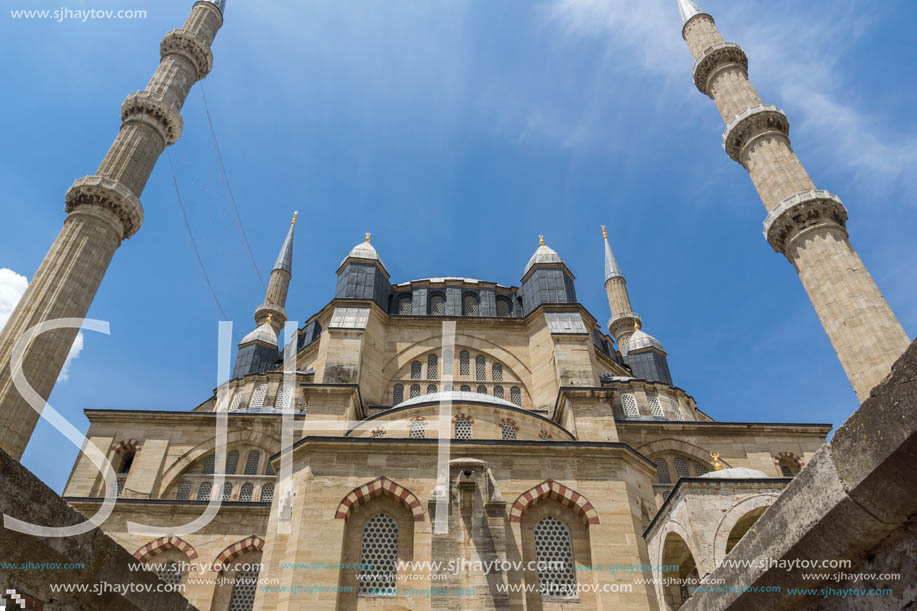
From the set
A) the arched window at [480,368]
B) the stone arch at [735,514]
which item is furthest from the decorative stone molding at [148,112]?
the stone arch at [735,514]

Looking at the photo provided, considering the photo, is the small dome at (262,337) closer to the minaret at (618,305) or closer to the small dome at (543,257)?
the small dome at (543,257)

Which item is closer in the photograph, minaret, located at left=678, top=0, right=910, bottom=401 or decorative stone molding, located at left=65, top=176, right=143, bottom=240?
minaret, located at left=678, top=0, right=910, bottom=401

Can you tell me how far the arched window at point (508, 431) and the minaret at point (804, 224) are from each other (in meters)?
8.91

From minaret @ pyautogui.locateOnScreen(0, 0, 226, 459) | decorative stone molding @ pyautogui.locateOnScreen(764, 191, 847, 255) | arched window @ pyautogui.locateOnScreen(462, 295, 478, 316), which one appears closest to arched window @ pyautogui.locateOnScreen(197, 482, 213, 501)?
minaret @ pyautogui.locateOnScreen(0, 0, 226, 459)

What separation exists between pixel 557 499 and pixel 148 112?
1784cm

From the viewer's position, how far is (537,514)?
1202cm

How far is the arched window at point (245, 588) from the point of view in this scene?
1408 centimetres

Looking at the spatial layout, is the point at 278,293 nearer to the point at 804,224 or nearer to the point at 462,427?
the point at 462,427

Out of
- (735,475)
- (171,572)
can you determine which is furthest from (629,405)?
(171,572)

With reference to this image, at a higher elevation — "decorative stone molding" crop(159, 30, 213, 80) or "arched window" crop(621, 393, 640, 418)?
"decorative stone molding" crop(159, 30, 213, 80)

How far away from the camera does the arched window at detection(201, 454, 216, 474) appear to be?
1894 cm

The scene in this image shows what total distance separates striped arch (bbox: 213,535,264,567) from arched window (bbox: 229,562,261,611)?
1.21 ft

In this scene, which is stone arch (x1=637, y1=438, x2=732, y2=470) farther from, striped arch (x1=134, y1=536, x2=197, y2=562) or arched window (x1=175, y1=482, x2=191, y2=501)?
arched window (x1=175, y1=482, x2=191, y2=501)

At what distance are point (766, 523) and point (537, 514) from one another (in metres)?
9.76
